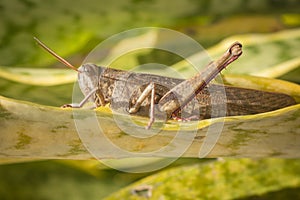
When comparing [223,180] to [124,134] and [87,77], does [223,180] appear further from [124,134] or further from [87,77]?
[124,134]

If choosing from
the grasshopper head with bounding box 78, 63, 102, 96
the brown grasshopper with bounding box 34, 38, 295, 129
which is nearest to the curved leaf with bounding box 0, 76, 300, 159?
the brown grasshopper with bounding box 34, 38, 295, 129

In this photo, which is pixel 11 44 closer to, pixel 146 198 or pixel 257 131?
pixel 146 198

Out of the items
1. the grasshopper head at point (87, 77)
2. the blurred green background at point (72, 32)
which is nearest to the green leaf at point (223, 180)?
the blurred green background at point (72, 32)

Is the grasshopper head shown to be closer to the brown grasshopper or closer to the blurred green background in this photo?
the brown grasshopper

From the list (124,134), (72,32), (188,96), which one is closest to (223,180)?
(188,96)

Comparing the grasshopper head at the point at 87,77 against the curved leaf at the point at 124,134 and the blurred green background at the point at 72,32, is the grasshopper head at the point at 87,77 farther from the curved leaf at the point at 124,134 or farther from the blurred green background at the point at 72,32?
the curved leaf at the point at 124,134
